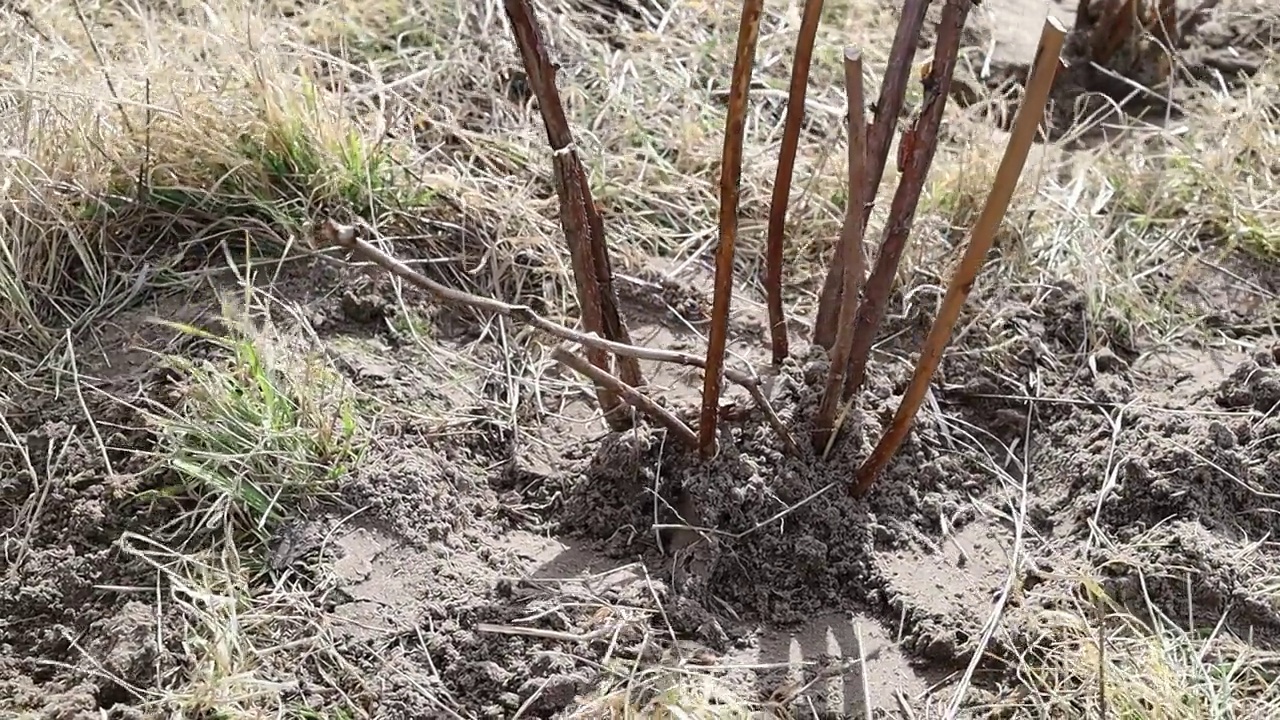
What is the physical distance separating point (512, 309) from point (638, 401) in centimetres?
35

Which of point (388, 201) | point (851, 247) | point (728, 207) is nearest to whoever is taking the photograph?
point (728, 207)

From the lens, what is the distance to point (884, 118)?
1.50 meters

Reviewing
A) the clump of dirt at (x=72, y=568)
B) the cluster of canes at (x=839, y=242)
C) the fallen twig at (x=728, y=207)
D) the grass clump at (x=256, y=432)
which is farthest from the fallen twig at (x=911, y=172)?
the clump of dirt at (x=72, y=568)

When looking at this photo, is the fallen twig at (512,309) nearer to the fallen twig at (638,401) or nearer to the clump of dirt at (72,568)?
the fallen twig at (638,401)

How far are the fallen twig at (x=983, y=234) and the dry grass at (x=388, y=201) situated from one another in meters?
0.34

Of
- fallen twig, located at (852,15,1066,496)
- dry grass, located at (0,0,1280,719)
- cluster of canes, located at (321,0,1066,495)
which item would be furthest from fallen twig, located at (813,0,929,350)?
dry grass, located at (0,0,1280,719)

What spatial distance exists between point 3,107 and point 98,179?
12.0 inches

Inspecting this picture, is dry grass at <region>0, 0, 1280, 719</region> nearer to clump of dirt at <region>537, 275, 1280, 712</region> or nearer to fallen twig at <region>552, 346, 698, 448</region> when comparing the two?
clump of dirt at <region>537, 275, 1280, 712</region>

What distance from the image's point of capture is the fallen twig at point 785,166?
1487 mm

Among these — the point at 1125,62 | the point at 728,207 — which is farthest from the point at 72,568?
the point at 1125,62

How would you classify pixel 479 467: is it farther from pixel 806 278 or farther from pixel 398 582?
pixel 806 278

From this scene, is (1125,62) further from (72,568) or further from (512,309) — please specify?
(72,568)

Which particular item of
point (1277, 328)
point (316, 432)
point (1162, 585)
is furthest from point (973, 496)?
point (316, 432)

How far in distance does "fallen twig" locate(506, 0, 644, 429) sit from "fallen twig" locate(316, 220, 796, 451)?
17 cm
